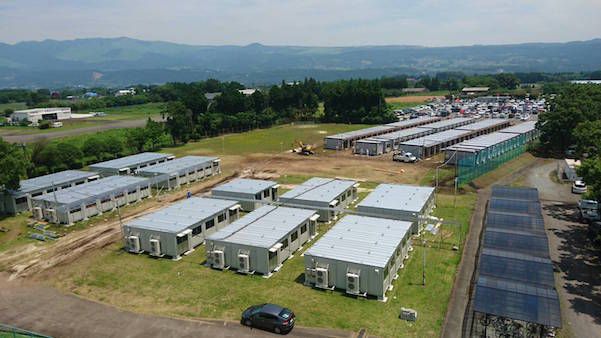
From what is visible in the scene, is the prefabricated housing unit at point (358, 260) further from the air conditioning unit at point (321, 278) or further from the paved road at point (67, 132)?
the paved road at point (67, 132)

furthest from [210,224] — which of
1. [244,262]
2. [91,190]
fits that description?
[91,190]

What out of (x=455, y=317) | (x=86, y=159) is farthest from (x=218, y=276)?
(x=86, y=159)

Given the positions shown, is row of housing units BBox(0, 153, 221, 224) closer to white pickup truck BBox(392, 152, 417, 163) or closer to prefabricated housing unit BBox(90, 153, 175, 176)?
prefabricated housing unit BBox(90, 153, 175, 176)

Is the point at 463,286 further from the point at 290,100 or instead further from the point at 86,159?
the point at 290,100

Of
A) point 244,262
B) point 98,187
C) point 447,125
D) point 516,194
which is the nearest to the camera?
point 244,262

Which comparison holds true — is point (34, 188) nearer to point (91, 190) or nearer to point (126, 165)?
point (91, 190)
